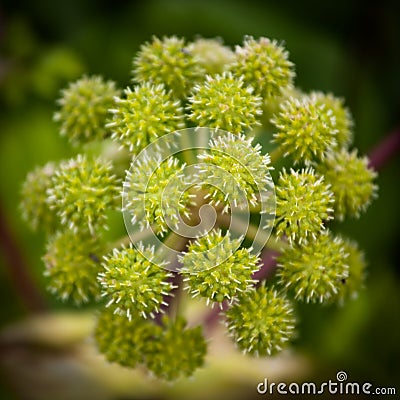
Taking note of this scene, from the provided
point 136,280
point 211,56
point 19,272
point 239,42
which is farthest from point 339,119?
point 19,272

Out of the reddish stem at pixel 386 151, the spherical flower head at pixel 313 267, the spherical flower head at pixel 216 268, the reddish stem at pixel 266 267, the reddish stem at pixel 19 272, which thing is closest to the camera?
the spherical flower head at pixel 216 268

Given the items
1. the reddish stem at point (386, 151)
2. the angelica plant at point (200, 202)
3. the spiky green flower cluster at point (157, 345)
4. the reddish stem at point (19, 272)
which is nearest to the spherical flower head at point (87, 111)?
the angelica plant at point (200, 202)

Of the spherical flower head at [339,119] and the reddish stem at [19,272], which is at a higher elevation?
the reddish stem at [19,272]

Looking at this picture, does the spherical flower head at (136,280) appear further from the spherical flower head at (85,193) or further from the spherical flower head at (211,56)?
the spherical flower head at (211,56)

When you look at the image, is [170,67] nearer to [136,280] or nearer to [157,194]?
[157,194]

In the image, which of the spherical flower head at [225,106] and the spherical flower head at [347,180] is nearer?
the spherical flower head at [225,106]

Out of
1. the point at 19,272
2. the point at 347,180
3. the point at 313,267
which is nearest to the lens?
the point at 313,267
